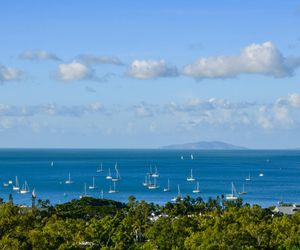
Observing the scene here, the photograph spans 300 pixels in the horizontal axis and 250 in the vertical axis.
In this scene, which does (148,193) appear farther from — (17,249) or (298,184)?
(17,249)

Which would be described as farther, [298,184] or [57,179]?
[57,179]

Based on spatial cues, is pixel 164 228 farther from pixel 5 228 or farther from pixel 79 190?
pixel 79 190

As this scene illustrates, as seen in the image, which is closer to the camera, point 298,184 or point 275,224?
point 275,224

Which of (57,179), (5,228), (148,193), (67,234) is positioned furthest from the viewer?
(57,179)

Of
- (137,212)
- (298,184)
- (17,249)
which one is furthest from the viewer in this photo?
(298,184)

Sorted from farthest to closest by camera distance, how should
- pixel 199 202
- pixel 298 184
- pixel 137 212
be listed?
pixel 298 184
pixel 199 202
pixel 137 212

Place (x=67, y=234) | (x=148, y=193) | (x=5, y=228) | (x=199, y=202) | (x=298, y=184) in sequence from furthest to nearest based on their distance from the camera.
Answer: (x=298, y=184) < (x=148, y=193) < (x=199, y=202) < (x=67, y=234) < (x=5, y=228)

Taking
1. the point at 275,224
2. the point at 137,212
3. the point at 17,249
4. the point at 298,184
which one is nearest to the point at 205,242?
the point at 275,224

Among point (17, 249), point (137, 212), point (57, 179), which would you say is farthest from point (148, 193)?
point (17, 249)
